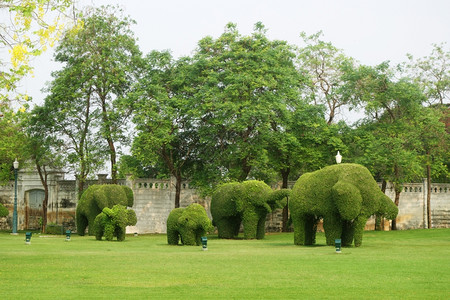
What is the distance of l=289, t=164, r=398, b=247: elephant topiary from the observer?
24.1 m

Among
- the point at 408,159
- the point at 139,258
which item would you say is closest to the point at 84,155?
the point at 408,159

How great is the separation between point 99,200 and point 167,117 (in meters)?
7.53

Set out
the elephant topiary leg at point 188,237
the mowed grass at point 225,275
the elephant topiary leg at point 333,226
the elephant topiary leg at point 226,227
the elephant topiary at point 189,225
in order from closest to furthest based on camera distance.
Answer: the mowed grass at point 225,275
the elephant topiary leg at point 333,226
the elephant topiary at point 189,225
the elephant topiary leg at point 188,237
the elephant topiary leg at point 226,227

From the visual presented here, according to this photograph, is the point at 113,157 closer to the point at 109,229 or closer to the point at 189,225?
the point at 109,229

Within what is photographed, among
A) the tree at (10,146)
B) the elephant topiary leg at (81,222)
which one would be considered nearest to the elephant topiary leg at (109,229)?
the elephant topiary leg at (81,222)

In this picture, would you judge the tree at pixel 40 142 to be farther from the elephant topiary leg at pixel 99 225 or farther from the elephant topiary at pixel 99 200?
the elephant topiary leg at pixel 99 225

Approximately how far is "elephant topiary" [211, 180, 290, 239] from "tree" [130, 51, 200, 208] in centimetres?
675

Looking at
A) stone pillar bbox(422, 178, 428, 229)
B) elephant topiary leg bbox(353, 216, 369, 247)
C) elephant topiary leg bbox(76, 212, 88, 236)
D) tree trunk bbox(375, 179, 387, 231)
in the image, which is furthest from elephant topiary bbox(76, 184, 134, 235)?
stone pillar bbox(422, 178, 428, 229)

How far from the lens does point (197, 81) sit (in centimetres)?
4059

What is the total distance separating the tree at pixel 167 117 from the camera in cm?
3903

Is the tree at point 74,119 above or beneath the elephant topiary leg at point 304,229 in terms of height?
above

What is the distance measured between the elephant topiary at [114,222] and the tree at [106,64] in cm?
1017

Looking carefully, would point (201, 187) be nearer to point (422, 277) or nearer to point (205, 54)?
point (205, 54)

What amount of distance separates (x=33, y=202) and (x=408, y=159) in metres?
26.2
